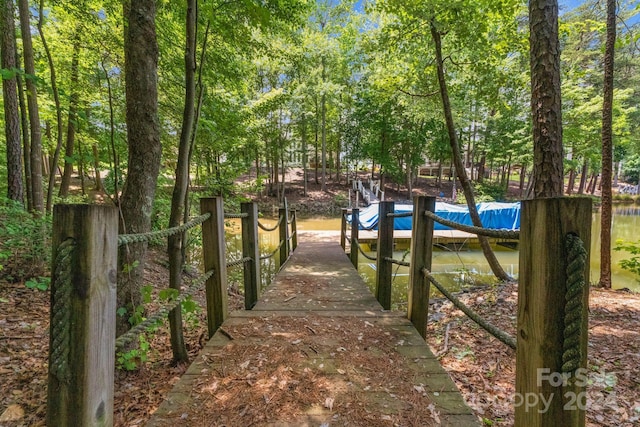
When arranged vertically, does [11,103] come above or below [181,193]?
above

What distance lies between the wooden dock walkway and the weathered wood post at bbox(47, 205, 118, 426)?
51cm

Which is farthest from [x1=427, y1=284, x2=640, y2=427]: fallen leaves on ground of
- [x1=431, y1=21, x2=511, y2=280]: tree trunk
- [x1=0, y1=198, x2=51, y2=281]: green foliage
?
[x1=0, y1=198, x2=51, y2=281]: green foliage

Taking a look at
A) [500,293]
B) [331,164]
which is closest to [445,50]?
[500,293]

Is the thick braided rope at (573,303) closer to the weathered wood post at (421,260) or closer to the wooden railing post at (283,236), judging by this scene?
the weathered wood post at (421,260)

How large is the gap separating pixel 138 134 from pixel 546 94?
12.4 feet

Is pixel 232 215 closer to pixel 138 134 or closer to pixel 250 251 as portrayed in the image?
pixel 250 251

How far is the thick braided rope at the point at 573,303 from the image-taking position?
33.0 inches

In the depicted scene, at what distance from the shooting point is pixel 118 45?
369 cm

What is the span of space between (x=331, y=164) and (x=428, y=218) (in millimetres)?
26228

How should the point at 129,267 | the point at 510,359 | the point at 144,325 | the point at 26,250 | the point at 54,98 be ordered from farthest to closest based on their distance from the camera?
1. the point at 54,98
2. the point at 26,250
3. the point at 510,359
4. the point at 129,267
5. the point at 144,325

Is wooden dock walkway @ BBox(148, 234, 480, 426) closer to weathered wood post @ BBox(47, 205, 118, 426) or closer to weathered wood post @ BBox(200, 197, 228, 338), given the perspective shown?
weathered wood post @ BBox(200, 197, 228, 338)

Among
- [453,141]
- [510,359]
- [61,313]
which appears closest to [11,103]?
[61,313]

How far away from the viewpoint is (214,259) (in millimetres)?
2146

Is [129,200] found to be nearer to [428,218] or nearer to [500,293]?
[428,218]
